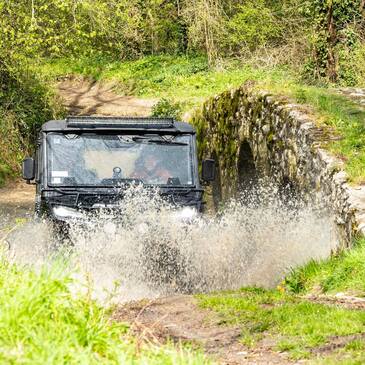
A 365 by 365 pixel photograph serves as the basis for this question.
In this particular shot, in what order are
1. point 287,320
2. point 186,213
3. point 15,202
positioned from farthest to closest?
point 15,202 < point 186,213 < point 287,320

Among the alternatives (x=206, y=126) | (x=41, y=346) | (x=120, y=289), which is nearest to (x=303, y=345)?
(x=41, y=346)

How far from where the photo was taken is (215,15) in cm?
3406

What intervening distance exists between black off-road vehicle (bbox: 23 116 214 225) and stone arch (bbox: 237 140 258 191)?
450cm

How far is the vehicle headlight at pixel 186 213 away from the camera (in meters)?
9.81

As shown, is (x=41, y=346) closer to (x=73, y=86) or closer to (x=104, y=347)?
(x=104, y=347)

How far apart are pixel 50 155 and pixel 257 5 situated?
1016 inches

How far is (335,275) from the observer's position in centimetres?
787

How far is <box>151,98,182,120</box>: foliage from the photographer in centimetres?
2673

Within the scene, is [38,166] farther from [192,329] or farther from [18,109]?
[18,109]

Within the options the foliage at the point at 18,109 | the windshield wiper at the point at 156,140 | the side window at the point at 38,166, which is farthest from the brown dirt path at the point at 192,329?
the foliage at the point at 18,109

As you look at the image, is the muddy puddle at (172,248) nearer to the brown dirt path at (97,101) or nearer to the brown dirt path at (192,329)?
Answer: the brown dirt path at (192,329)

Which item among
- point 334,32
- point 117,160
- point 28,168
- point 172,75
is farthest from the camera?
point 172,75

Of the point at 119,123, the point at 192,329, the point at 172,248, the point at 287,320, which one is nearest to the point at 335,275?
the point at 287,320

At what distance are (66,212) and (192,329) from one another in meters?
3.79
